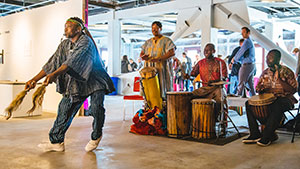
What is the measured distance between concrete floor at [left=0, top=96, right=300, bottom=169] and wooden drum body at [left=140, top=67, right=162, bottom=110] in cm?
61

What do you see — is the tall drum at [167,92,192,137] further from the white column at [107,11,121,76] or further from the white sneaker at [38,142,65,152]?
the white column at [107,11,121,76]

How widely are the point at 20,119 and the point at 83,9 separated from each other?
2599 mm

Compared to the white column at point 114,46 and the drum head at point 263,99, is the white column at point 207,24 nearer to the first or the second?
the white column at point 114,46

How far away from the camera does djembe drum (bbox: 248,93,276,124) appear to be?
4.44 metres

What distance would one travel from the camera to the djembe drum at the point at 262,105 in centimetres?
444

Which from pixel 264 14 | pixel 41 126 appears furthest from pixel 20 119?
pixel 264 14

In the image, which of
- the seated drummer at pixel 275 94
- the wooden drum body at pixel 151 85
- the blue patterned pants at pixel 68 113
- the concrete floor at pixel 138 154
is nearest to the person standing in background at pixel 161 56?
the wooden drum body at pixel 151 85

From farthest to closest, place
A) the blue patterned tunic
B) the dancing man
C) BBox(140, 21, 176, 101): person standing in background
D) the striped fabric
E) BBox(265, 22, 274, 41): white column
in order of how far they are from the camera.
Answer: BBox(265, 22, 274, 41): white column, BBox(140, 21, 176, 101): person standing in background, the striped fabric, the dancing man, the blue patterned tunic

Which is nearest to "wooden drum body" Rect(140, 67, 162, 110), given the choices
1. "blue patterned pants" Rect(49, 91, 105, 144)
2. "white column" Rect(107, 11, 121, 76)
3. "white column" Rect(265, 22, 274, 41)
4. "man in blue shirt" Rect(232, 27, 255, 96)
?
"blue patterned pants" Rect(49, 91, 105, 144)

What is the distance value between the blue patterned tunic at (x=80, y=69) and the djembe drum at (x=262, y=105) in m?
2.01

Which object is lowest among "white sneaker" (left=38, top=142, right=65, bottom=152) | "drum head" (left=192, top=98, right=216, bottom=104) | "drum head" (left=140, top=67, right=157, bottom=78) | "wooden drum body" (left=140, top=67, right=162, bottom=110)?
"white sneaker" (left=38, top=142, right=65, bottom=152)

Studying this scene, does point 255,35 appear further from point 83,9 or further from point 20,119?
point 20,119

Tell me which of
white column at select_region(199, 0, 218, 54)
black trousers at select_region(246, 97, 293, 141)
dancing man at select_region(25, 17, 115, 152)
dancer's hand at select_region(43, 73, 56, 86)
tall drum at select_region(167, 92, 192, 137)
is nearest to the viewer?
dancer's hand at select_region(43, 73, 56, 86)

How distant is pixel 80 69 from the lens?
3445 millimetres
